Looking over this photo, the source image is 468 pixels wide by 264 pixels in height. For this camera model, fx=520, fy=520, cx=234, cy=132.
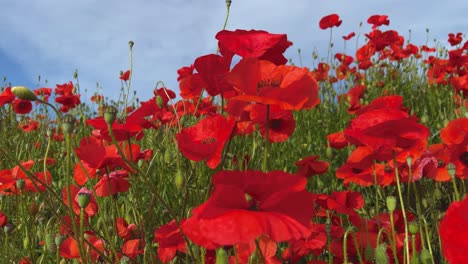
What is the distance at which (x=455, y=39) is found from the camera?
19.0 ft

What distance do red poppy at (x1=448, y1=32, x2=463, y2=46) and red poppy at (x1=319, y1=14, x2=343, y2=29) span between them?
1.85 meters

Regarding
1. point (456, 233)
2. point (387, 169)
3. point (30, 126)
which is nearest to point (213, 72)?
point (456, 233)

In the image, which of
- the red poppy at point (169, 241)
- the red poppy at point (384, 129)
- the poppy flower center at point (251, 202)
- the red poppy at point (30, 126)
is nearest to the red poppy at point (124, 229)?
the red poppy at point (169, 241)

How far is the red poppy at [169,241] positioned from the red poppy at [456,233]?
2.74 ft

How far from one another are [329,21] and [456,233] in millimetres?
4199

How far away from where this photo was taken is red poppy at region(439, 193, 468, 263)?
68 centimetres

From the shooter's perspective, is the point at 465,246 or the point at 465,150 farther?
the point at 465,150

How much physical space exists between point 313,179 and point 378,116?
5.62 ft

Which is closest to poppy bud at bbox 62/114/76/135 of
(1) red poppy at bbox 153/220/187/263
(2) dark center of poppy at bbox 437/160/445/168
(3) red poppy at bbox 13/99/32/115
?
(1) red poppy at bbox 153/220/187/263

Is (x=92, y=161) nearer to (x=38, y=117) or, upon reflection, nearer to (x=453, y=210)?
(x=453, y=210)

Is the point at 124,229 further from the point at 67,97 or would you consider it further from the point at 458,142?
the point at 67,97

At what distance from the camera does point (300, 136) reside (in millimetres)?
3854

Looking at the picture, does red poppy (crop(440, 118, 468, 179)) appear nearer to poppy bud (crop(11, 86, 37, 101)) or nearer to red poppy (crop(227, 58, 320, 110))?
red poppy (crop(227, 58, 320, 110))

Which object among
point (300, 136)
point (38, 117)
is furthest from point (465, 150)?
point (38, 117)
